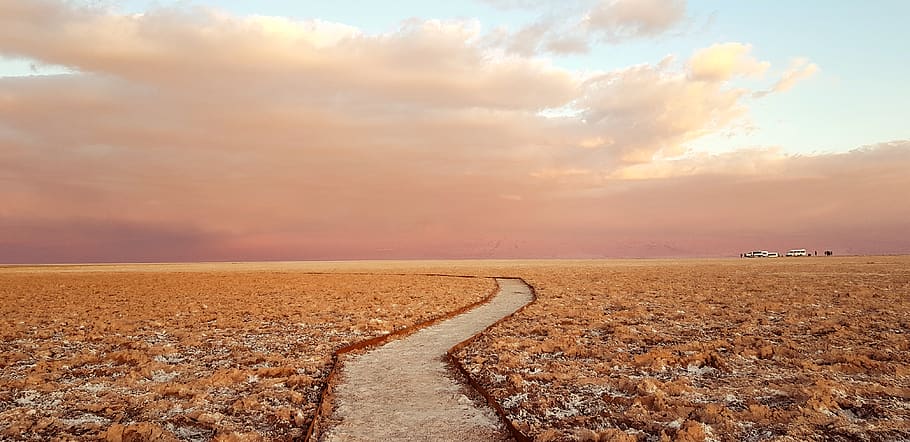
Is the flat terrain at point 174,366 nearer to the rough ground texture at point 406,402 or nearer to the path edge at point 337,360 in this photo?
the path edge at point 337,360

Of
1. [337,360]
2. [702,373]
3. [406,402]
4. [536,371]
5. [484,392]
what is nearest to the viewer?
[406,402]

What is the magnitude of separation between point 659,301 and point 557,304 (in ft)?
18.4

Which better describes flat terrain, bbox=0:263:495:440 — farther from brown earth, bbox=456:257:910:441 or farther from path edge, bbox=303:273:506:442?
brown earth, bbox=456:257:910:441

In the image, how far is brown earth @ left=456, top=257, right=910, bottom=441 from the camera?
7633mm

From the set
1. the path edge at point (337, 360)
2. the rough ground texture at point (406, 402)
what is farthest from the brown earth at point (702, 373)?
the path edge at point (337, 360)

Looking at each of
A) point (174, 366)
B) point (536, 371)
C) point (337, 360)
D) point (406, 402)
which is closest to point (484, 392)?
point (406, 402)

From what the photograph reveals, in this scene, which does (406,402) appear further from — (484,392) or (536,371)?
(536,371)

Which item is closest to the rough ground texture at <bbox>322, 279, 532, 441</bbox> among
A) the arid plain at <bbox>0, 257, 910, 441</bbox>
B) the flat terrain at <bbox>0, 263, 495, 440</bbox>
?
the arid plain at <bbox>0, 257, 910, 441</bbox>

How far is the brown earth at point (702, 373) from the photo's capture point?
7.63 meters

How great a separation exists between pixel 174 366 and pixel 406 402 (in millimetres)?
6580

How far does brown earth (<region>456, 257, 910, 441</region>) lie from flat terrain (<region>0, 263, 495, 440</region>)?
4010mm

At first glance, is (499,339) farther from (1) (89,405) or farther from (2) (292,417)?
(1) (89,405)

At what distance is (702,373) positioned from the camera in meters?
10.9

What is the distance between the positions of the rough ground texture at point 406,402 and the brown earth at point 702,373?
74 cm
